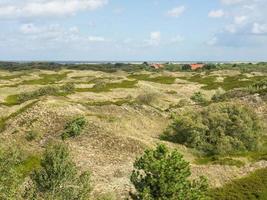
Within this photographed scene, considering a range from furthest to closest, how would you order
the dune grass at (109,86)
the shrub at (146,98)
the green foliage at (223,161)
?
the dune grass at (109,86) < the shrub at (146,98) < the green foliage at (223,161)

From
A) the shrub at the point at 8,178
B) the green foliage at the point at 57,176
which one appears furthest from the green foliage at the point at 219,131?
the shrub at the point at 8,178

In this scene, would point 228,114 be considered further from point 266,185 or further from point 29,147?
point 29,147

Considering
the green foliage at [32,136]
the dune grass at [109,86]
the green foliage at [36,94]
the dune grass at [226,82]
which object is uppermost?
the green foliage at [32,136]

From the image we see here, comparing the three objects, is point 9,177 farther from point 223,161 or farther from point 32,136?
point 32,136

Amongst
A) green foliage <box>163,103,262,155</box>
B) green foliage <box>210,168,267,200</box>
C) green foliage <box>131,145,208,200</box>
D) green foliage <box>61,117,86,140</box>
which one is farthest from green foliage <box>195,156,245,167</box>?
green foliage <box>131,145,208,200</box>

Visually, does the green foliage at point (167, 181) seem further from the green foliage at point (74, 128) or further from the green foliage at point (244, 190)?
the green foliage at point (74, 128)

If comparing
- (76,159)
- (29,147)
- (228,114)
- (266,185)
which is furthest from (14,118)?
(266,185)

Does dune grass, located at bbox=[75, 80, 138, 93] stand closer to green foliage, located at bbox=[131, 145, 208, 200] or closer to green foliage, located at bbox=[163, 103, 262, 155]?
green foliage, located at bbox=[163, 103, 262, 155]
